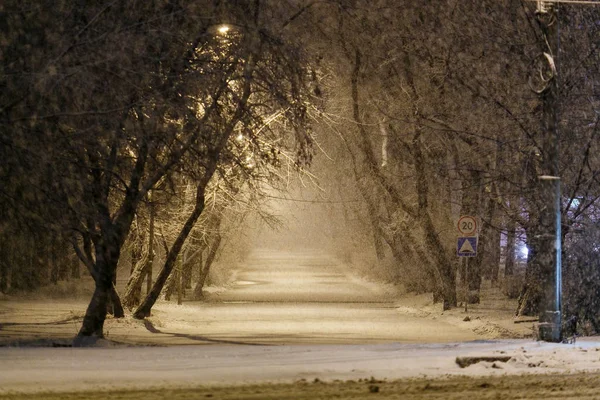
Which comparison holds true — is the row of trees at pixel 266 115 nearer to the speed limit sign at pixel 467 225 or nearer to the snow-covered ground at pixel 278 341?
the speed limit sign at pixel 467 225

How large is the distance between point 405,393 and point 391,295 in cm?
3191

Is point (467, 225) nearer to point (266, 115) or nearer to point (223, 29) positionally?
point (266, 115)

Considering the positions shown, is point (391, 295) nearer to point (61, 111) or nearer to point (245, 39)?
point (245, 39)

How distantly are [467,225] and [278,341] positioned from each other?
909cm

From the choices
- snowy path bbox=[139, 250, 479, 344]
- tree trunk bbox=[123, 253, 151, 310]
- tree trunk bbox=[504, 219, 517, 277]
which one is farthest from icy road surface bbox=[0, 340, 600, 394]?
tree trunk bbox=[123, 253, 151, 310]

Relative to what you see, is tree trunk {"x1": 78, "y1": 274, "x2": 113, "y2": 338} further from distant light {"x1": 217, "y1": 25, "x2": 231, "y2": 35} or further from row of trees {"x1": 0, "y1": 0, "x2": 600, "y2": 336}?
distant light {"x1": 217, "y1": 25, "x2": 231, "y2": 35}

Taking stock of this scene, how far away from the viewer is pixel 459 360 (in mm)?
13062

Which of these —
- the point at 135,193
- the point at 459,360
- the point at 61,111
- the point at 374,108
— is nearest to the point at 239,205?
the point at 374,108

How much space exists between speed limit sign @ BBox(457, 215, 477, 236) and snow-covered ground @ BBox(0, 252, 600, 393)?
8.49 feet

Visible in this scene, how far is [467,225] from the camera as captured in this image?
94.3 ft

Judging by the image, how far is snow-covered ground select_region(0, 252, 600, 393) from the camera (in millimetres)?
12117

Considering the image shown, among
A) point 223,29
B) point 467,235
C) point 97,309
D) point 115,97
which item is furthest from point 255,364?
point 467,235

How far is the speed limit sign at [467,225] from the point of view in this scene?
28.7 m

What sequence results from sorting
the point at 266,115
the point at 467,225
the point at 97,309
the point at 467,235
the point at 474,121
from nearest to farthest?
the point at 97,309 < the point at 266,115 < the point at 474,121 < the point at 467,225 < the point at 467,235
